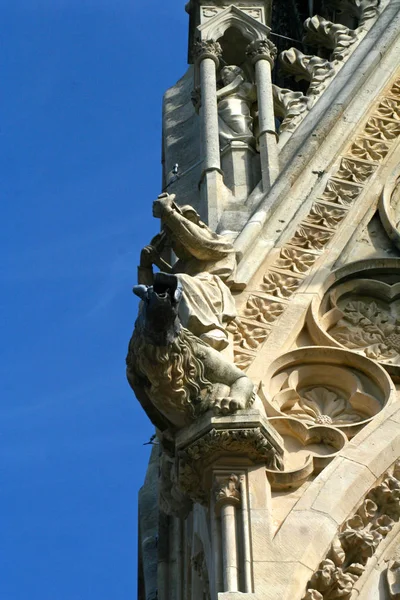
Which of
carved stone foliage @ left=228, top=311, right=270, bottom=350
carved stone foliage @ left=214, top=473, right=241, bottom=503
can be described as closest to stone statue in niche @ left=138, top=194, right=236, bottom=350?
carved stone foliage @ left=228, top=311, right=270, bottom=350

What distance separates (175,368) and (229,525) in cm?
109

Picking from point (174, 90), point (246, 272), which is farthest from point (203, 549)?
point (174, 90)

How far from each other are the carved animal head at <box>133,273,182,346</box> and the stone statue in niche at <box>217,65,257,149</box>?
398cm

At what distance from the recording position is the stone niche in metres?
14.6

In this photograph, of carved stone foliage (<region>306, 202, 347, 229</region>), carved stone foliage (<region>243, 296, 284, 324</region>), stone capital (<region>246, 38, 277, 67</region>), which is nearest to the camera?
carved stone foliage (<region>243, 296, 284, 324</region>)

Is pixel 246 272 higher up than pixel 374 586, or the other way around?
pixel 246 272

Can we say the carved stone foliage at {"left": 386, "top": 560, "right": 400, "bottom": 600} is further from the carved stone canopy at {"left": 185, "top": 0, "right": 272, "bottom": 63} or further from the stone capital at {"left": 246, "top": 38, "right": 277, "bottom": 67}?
the carved stone canopy at {"left": 185, "top": 0, "right": 272, "bottom": 63}

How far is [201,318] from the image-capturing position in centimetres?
1379

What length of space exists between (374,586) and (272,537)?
71 centimetres

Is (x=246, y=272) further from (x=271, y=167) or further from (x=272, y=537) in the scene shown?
(x=272, y=537)

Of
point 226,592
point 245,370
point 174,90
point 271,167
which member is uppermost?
point 174,90

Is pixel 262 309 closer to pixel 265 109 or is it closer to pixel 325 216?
pixel 325 216

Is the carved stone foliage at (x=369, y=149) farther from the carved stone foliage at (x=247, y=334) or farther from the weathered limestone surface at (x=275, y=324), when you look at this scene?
the carved stone foliage at (x=247, y=334)

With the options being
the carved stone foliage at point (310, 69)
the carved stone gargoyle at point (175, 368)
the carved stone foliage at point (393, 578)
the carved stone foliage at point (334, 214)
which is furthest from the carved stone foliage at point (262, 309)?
the carved stone foliage at point (310, 69)
